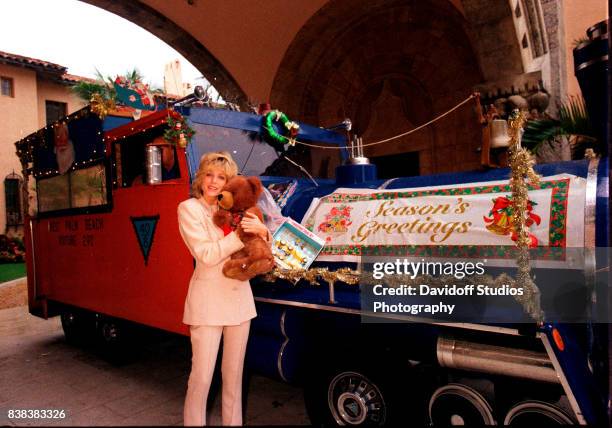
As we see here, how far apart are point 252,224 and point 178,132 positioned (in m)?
1.53

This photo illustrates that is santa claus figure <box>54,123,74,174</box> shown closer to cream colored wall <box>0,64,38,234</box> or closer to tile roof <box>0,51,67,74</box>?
cream colored wall <box>0,64,38,234</box>

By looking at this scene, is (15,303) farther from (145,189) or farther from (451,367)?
(451,367)

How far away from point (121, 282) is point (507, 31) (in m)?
5.84

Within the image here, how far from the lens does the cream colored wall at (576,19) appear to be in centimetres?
666

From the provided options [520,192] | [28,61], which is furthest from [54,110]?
[520,192]

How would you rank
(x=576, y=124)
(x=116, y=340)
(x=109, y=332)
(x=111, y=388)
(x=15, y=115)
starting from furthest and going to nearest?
(x=15, y=115), (x=109, y=332), (x=116, y=340), (x=576, y=124), (x=111, y=388)

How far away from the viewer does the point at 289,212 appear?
387cm

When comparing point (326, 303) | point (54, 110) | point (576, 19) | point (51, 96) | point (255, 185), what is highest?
point (51, 96)

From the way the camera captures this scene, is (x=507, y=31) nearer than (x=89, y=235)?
No

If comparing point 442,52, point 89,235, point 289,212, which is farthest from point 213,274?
point 442,52

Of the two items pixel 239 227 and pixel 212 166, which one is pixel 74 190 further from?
pixel 239 227

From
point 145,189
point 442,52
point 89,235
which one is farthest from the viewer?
point 442,52

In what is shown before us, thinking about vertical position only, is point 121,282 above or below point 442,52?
below

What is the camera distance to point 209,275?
2.67 m
